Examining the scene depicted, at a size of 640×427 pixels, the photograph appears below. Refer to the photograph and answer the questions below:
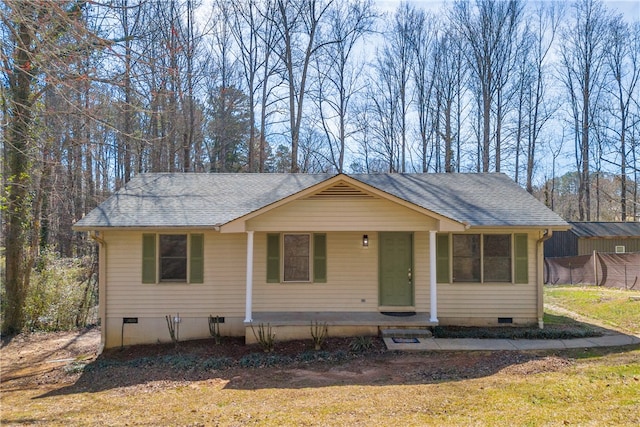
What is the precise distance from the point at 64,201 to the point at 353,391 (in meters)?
15.1

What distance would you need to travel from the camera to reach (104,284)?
886 centimetres

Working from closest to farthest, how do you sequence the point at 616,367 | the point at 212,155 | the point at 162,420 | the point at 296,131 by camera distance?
the point at 162,420 < the point at 616,367 < the point at 296,131 < the point at 212,155

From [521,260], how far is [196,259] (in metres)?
7.35

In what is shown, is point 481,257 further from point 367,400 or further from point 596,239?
point 596,239

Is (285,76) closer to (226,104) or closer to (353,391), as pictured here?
(226,104)

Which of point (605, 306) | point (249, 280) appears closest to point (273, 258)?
point (249, 280)

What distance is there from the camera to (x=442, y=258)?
9.18m

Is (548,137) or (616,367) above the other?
(548,137)

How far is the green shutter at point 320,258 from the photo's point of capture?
9.25m

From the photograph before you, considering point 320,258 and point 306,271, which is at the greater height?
point 320,258

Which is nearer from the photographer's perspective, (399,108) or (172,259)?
(172,259)

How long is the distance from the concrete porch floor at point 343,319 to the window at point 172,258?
5.80 feet

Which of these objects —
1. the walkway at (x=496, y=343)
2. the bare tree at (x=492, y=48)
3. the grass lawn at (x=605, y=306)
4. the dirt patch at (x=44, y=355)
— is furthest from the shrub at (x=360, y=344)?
the bare tree at (x=492, y=48)

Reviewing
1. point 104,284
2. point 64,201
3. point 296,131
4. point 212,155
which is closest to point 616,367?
point 104,284
